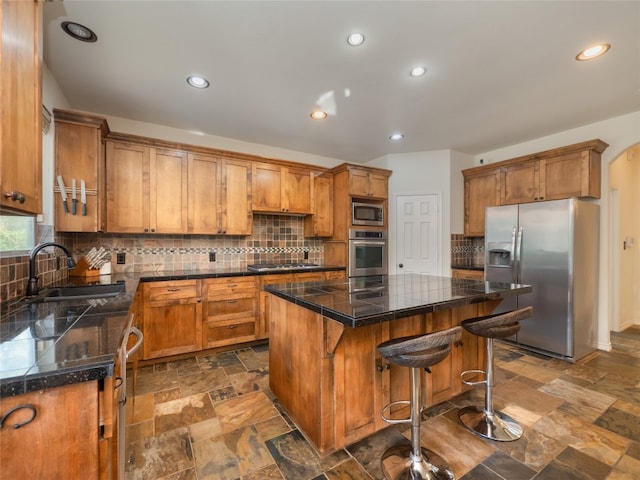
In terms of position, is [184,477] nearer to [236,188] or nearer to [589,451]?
[589,451]

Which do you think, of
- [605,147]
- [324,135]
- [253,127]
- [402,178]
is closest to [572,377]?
[605,147]

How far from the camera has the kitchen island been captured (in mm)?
1586

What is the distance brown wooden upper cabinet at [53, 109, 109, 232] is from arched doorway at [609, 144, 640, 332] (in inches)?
234

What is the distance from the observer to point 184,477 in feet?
5.03

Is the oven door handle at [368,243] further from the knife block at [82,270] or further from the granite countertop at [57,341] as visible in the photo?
the knife block at [82,270]

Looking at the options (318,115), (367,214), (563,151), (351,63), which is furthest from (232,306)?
(563,151)

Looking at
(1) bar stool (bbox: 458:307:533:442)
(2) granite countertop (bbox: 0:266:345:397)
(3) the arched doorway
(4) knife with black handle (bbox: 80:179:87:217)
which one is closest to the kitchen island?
(1) bar stool (bbox: 458:307:533:442)

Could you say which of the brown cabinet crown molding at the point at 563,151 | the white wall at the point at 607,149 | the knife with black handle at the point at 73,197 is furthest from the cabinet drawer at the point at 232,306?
the white wall at the point at 607,149

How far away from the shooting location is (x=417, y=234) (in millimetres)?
4395

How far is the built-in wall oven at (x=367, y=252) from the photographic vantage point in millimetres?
4058

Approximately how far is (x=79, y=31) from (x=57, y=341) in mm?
2078

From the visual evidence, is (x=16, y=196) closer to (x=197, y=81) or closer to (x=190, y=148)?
(x=197, y=81)

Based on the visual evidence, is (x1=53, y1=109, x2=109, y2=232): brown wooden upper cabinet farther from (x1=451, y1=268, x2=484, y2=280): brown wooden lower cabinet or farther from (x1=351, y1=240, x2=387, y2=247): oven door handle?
(x1=451, y1=268, x2=484, y2=280): brown wooden lower cabinet

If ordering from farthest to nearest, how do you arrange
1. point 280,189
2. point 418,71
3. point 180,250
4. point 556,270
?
point 280,189 → point 180,250 → point 556,270 → point 418,71
